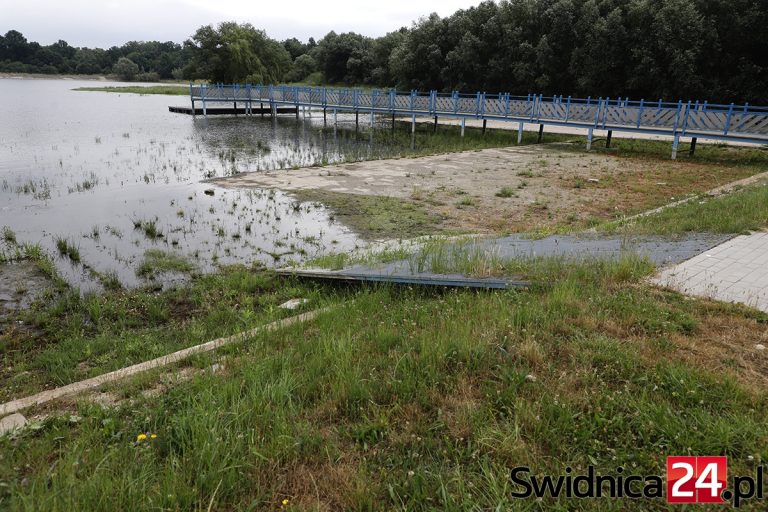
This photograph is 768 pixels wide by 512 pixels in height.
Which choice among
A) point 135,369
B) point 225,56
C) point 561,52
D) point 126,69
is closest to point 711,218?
point 135,369

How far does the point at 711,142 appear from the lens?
20688 mm

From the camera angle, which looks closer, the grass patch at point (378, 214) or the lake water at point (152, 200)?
the lake water at point (152, 200)

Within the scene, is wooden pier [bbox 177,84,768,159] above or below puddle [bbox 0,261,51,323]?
above

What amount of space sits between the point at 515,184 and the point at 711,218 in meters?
6.07

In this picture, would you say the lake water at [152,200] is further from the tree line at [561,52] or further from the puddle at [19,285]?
the tree line at [561,52]

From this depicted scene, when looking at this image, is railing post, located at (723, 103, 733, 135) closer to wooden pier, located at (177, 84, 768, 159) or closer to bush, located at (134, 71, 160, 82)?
wooden pier, located at (177, 84, 768, 159)

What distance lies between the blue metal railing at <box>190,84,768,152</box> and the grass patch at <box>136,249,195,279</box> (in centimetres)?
1672

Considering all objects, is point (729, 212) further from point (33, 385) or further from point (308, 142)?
point (308, 142)

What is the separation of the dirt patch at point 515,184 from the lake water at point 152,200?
195 centimetres

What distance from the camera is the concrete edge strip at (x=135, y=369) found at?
11.3 ft

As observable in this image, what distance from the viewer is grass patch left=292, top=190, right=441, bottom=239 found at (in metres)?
9.05

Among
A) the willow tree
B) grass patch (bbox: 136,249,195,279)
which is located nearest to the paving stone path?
grass patch (bbox: 136,249,195,279)

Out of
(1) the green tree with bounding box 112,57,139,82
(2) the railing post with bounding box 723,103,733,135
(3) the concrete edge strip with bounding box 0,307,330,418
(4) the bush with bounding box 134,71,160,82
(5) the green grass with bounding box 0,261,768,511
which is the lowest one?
(3) the concrete edge strip with bounding box 0,307,330,418

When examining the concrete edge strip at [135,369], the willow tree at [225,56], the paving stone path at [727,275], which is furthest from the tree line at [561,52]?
the concrete edge strip at [135,369]
